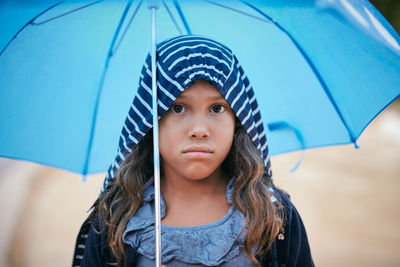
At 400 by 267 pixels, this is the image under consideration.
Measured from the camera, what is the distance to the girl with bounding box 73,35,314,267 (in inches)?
66.1

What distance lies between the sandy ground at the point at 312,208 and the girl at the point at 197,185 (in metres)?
2.43

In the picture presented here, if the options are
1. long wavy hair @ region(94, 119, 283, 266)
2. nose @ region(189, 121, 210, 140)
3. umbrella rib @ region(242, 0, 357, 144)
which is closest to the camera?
nose @ region(189, 121, 210, 140)

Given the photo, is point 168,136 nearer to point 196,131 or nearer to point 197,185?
point 196,131

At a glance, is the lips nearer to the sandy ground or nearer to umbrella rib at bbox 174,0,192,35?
umbrella rib at bbox 174,0,192,35

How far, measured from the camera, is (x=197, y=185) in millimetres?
1847

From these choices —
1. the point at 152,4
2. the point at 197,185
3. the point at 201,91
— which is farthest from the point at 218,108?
the point at 152,4

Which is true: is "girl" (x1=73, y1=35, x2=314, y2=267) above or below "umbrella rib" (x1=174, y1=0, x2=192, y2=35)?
below

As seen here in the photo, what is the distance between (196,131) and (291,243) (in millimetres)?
627

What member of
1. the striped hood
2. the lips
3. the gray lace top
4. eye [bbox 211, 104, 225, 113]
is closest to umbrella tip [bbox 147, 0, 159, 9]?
the striped hood

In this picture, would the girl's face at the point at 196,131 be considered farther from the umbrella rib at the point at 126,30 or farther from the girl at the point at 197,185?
the umbrella rib at the point at 126,30

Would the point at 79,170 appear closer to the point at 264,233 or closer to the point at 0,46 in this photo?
the point at 0,46

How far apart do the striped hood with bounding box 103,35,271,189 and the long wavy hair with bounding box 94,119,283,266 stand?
72 mm

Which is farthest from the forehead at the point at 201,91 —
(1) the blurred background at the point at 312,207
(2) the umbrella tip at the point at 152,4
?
(1) the blurred background at the point at 312,207

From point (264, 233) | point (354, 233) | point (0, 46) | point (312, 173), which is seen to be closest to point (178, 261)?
point (264, 233)
